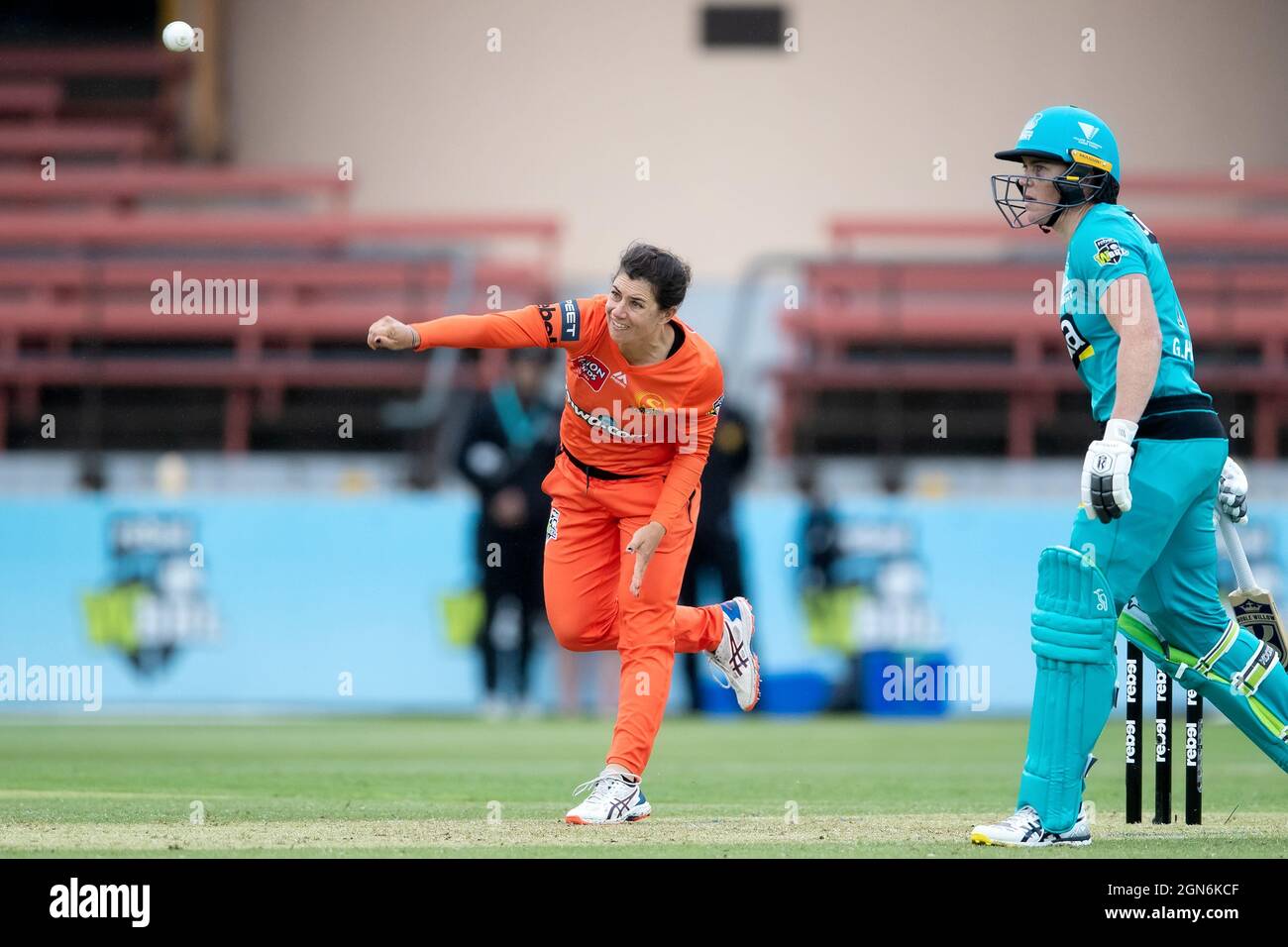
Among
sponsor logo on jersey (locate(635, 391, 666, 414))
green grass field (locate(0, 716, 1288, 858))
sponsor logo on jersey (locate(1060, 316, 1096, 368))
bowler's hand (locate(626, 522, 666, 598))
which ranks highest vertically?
sponsor logo on jersey (locate(1060, 316, 1096, 368))

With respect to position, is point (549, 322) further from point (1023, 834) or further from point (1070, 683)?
point (1023, 834)

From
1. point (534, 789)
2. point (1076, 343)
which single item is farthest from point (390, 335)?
point (534, 789)

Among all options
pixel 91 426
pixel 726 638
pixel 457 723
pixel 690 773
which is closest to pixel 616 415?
pixel 726 638

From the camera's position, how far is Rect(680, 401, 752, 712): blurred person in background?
12688 millimetres

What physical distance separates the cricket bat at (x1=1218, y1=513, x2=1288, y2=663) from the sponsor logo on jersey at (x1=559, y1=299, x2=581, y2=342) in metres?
2.31

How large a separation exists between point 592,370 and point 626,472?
0.39m

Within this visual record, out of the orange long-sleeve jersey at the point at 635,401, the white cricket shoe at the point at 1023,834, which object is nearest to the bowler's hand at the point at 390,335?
the orange long-sleeve jersey at the point at 635,401

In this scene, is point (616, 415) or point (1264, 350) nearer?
point (616, 415)

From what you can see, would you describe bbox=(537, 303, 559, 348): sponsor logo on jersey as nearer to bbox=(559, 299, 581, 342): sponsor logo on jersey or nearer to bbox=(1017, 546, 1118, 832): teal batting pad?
bbox=(559, 299, 581, 342): sponsor logo on jersey

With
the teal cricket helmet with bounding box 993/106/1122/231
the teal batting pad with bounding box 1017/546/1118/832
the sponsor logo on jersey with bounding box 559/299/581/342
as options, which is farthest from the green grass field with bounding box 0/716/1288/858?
the teal cricket helmet with bounding box 993/106/1122/231

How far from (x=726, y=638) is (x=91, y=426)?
7.35m

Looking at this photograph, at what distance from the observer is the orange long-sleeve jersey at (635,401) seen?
6.77 m

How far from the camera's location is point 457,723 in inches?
489
